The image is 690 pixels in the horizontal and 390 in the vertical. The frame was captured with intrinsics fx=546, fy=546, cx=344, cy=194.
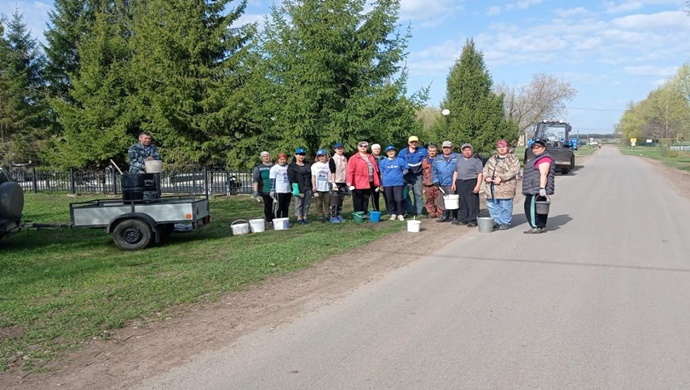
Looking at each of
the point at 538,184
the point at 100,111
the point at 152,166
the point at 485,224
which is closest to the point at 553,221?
the point at 538,184

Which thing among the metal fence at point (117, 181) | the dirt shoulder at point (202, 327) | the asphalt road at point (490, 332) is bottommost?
the asphalt road at point (490, 332)

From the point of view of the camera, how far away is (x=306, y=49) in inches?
695

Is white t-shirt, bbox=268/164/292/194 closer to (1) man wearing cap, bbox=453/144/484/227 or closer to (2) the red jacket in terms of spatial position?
(2) the red jacket

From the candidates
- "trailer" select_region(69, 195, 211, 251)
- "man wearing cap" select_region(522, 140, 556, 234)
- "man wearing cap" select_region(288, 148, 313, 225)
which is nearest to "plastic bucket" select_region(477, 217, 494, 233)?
"man wearing cap" select_region(522, 140, 556, 234)

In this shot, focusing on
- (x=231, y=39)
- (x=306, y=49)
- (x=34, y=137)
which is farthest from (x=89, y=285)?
(x=34, y=137)

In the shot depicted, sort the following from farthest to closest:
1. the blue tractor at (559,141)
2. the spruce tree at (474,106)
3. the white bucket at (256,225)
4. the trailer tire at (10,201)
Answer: the spruce tree at (474,106) → the blue tractor at (559,141) → the white bucket at (256,225) → the trailer tire at (10,201)

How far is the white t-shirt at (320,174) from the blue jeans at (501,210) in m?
3.63

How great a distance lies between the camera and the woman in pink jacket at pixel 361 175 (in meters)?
12.5

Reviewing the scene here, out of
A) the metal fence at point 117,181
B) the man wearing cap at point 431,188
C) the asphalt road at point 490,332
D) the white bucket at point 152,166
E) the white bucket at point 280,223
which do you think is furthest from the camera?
the metal fence at point 117,181

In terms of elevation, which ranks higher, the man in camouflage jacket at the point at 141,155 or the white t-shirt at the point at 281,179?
the man in camouflage jacket at the point at 141,155

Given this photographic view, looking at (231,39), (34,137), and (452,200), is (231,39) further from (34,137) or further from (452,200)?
(34,137)

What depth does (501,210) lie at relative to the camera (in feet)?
37.5

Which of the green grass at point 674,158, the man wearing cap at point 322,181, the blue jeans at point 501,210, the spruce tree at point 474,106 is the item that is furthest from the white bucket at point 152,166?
the green grass at point 674,158

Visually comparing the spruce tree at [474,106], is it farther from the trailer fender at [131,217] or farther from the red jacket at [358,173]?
the trailer fender at [131,217]
